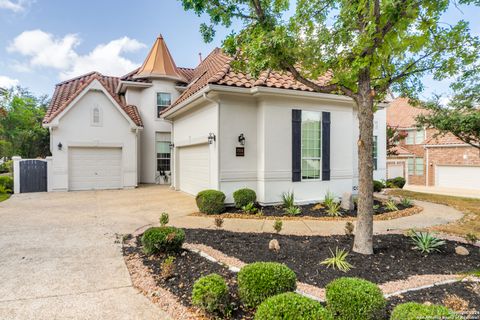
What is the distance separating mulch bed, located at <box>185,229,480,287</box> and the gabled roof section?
13.3 m

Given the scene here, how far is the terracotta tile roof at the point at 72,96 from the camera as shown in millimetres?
13471

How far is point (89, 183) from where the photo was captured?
47.1 feet

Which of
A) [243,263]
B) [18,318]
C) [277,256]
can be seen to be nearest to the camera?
[18,318]

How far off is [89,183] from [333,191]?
12083 mm

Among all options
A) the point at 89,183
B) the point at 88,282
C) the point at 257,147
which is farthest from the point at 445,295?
the point at 89,183

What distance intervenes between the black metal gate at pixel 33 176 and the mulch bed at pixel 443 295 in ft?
50.1

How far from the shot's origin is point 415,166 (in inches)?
1020

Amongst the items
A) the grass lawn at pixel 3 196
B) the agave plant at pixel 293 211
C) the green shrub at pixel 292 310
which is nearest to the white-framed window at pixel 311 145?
the agave plant at pixel 293 211

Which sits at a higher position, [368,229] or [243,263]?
[368,229]

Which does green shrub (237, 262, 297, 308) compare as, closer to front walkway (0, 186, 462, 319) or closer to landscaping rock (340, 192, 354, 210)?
front walkway (0, 186, 462, 319)

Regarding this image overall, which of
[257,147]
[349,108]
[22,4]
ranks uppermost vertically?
[22,4]

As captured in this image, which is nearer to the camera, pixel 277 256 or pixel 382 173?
pixel 277 256

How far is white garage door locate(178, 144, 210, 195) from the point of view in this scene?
34.3ft

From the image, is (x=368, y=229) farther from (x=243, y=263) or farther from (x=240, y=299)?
(x=240, y=299)
